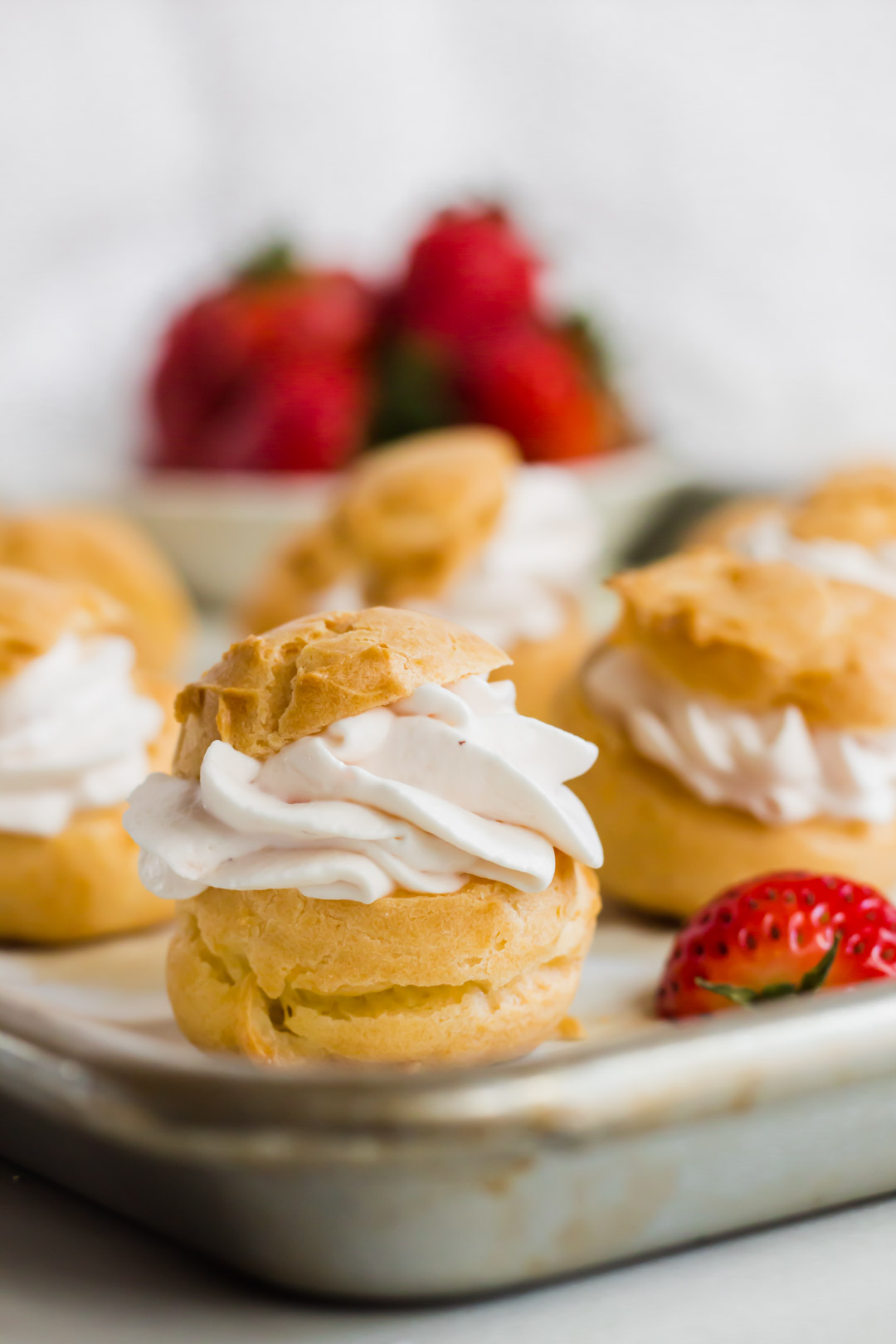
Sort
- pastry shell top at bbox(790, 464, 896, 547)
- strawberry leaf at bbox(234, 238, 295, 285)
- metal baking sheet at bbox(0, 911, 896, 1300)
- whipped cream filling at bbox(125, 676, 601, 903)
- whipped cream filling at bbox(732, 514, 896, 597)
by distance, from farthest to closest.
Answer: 1. strawberry leaf at bbox(234, 238, 295, 285)
2. pastry shell top at bbox(790, 464, 896, 547)
3. whipped cream filling at bbox(732, 514, 896, 597)
4. whipped cream filling at bbox(125, 676, 601, 903)
5. metal baking sheet at bbox(0, 911, 896, 1300)

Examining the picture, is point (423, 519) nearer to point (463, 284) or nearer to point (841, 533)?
point (841, 533)

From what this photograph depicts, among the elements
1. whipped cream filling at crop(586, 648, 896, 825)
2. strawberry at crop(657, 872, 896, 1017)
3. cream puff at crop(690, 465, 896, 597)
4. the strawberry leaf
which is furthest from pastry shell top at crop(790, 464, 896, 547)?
the strawberry leaf

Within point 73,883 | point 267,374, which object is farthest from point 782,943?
point 267,374

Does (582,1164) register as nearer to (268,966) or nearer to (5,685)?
(268,966)

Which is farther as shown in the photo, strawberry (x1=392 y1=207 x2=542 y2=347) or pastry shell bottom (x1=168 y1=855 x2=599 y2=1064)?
strawberry (x1=392 y1=207 x2=542 y2=347)

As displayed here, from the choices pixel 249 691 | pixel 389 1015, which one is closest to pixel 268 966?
pixel 389 1015

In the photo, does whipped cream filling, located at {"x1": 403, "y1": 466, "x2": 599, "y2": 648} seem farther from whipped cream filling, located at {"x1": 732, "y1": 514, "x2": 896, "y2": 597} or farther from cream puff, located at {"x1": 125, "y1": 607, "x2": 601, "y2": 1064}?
cream puff, located at {"x1": 125, "y1": 607, "x2": 601, "y2": 1064}

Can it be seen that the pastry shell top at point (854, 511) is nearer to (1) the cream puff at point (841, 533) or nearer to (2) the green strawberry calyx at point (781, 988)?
(1) the cream puff at point (841, 533)
